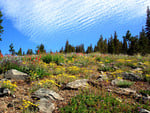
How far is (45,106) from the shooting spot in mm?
3234

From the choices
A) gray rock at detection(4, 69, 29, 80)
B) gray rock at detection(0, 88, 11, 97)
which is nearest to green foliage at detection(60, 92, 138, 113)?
gray rock at detection(0, 88, 11, 97)

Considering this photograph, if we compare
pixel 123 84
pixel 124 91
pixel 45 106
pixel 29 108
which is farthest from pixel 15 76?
pixel 123 84

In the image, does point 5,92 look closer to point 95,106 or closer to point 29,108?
point 29,108

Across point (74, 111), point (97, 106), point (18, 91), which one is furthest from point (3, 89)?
point (97, 106)

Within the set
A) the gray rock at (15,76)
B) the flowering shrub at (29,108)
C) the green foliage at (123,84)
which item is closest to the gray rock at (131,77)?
the green foliage at (123,84)

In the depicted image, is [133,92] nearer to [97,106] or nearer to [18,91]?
[97,106]

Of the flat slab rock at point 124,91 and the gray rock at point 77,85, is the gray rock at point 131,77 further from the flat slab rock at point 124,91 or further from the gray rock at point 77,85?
the gray rock at point 77,85

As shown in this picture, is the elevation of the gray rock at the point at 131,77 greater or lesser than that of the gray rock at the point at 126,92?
greater

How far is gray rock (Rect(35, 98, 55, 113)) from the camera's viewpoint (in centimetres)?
310

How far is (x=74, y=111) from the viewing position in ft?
10.1

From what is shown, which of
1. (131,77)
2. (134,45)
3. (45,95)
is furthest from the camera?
(134,45)

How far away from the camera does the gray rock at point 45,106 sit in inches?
122

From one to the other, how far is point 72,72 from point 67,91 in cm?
223

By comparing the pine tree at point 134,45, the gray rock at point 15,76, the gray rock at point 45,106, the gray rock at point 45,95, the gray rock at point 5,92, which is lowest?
the gray rock at point 45,106
